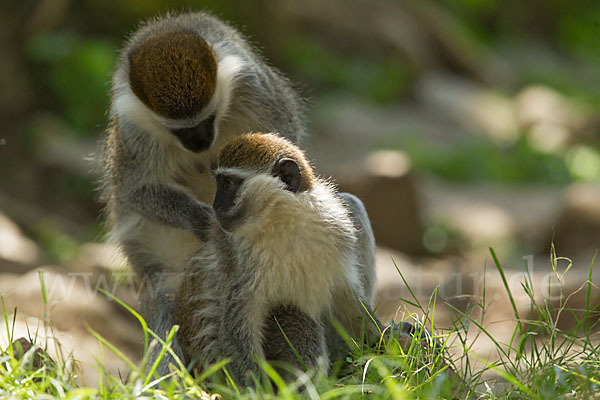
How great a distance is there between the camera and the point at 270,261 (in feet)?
10.9

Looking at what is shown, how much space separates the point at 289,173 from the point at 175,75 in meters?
0.97

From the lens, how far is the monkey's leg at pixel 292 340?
135 inches

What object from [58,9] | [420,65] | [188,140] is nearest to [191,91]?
[188,140]

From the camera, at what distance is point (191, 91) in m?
3.92

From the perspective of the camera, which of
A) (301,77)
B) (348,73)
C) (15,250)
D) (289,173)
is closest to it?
(289,173)

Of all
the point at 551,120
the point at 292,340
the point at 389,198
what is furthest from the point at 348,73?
the point at 292,340

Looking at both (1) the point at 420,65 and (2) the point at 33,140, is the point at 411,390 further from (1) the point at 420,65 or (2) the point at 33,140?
(1) the point at 420,65

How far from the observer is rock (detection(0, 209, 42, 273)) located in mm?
7652

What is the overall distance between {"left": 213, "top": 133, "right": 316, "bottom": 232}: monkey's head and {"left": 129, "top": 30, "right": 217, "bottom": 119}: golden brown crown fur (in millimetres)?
606

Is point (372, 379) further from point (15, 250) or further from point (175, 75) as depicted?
point (15, 250)

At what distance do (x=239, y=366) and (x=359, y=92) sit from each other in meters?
11.7

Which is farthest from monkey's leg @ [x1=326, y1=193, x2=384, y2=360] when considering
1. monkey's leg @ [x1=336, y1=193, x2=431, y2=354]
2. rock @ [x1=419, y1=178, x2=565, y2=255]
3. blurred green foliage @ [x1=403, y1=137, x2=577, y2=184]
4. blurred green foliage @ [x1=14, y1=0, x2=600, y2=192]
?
blurred green foliage @ [x1=403, y1=137, x2=577, y2=184]

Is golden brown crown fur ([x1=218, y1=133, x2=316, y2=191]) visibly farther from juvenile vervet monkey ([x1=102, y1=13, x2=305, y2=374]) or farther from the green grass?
the green grass

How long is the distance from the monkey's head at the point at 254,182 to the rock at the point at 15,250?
16.1ft
